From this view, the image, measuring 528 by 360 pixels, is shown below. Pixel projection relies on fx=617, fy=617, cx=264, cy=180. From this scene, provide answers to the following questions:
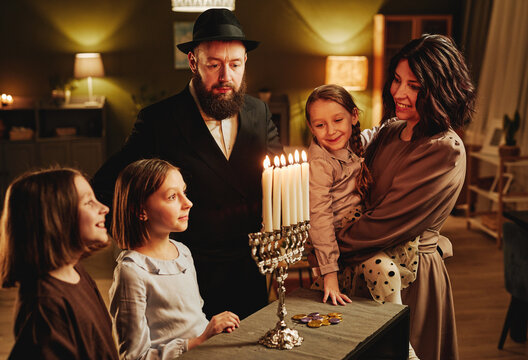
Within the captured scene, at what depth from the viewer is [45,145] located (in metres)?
7.36

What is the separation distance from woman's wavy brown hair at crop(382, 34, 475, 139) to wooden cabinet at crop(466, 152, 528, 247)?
3.78 m

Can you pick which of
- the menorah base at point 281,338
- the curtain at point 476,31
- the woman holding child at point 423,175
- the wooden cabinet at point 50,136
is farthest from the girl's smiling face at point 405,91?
the wooden cabinet at point 50,136

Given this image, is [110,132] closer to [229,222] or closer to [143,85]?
[143,85]

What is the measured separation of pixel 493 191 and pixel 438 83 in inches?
173

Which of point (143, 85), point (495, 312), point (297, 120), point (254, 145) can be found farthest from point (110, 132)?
point (254, 145)

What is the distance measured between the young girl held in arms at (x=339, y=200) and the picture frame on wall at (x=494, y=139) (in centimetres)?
429

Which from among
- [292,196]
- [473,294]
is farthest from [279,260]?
[473,294]

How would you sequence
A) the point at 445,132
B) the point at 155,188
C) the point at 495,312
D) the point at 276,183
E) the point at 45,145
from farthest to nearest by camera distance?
the point at 45,145
the point at 495,312
the point at 445,132
the point at 155,188
the point at 276,183

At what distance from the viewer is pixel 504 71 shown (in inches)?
253

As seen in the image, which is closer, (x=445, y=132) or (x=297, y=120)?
(x=445, y=132)

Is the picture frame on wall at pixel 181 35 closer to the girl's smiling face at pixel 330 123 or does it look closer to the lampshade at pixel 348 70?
the lampshade at pixel 348 70

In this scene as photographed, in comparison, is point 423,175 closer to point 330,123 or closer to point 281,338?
point 330,123

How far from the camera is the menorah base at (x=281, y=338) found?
5.05ft

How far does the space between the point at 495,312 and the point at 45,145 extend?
539 centimetres
